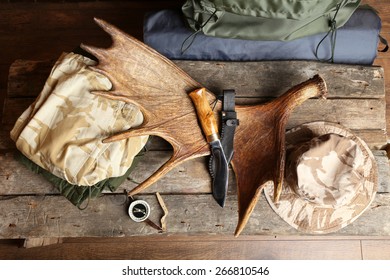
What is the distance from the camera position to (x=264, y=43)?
4.19 feet

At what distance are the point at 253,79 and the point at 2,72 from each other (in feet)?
4.10

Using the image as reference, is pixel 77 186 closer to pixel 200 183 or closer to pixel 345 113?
pixel 200 183

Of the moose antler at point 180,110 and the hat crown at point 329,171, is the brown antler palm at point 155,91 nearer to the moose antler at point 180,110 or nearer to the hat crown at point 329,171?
the moose antler at point 180,110

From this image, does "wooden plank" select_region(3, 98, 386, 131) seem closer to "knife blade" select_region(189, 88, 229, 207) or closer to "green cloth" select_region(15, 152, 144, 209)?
"knife blade" select_region(189, 88, 229, 207)

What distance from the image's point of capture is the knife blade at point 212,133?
45.3 inches

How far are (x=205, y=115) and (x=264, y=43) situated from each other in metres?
0.34

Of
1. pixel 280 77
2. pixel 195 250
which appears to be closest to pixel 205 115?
pixel 280 77

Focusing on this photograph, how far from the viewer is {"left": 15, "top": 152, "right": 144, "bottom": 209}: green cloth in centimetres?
118

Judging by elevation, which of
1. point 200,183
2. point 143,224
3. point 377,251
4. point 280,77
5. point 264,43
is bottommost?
point 377,251

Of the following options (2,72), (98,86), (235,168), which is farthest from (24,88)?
(235,168)

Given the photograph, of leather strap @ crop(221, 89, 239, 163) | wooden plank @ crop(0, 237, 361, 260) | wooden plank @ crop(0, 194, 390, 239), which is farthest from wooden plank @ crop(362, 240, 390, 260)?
leather strap @ crop(221, 89, 239, 163)

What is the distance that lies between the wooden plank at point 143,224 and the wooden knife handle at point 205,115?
8.5 inches

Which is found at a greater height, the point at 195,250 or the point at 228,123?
the point at 228,123

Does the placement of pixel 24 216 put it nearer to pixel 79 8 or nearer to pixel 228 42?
pixel 228 42
